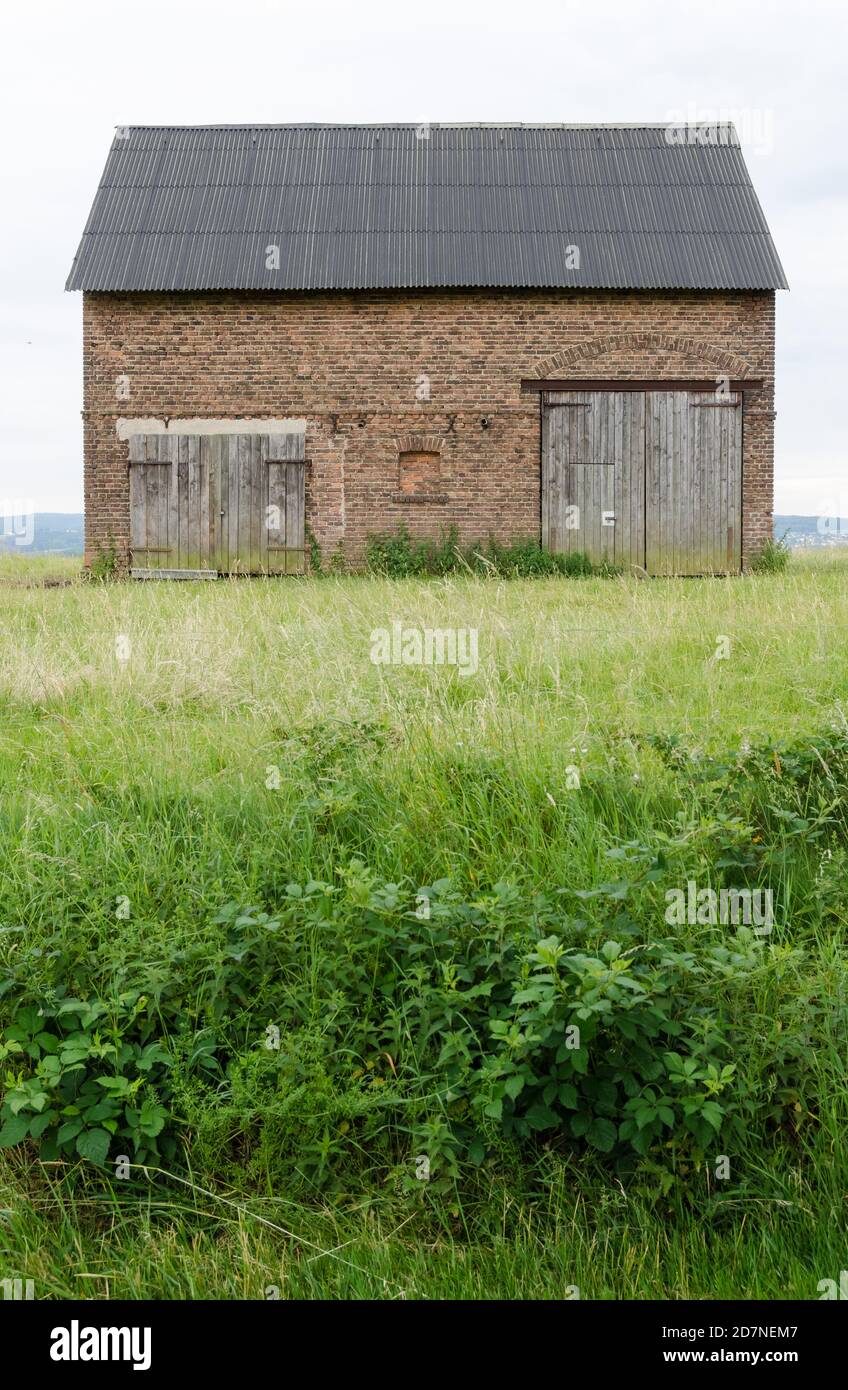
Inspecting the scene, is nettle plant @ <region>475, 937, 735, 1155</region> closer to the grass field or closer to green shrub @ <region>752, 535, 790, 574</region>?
the grass field

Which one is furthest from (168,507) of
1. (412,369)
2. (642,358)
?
(642,358)

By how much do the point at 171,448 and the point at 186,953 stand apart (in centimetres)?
1457

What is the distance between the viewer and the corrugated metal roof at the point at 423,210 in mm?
17156

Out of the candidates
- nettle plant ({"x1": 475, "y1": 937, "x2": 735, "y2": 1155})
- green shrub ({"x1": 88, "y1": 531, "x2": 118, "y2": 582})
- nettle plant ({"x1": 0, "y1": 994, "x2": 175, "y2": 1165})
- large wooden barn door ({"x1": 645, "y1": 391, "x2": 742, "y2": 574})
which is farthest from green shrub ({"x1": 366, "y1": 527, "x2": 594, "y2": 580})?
nettle plant ({"x1": 475, "y1": 937, "x2": 735, "y2": 1155})

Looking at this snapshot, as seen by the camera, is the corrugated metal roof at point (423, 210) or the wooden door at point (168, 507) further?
the wooden door at point (168, 507)

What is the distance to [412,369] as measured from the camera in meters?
17.2

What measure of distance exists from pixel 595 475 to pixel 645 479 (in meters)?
0.74

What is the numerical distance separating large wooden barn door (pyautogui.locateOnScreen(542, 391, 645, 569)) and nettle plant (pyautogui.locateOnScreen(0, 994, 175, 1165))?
563 inches

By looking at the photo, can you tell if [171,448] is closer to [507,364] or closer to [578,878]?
[507,364]

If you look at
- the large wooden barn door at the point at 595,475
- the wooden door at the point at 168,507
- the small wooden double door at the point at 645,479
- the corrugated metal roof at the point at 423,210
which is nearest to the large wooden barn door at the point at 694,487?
the small wooden double door at the point at 645,479

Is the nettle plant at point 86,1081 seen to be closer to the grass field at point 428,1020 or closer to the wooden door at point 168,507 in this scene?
the grass field at point 428,1020

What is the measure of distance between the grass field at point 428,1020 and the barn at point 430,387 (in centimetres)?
1250
